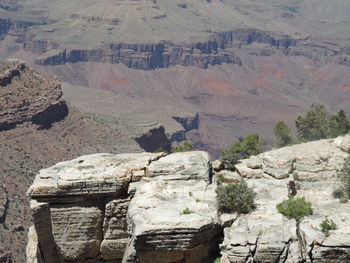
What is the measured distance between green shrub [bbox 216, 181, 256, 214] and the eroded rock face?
1.24ft

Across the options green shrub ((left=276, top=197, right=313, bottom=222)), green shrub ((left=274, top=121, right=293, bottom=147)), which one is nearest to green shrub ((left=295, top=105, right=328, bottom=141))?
green shrub ((left=274, top=121, right=293, bottom=147))

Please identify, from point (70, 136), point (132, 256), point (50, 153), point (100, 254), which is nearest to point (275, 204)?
point (132, 256)

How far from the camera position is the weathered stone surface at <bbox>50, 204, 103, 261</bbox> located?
24.4 metres

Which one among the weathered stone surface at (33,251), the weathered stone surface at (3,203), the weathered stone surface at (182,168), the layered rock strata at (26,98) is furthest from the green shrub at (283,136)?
the layered rock strata at (26,98)

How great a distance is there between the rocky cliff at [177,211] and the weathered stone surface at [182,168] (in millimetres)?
43

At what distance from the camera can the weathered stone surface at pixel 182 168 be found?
24.0m

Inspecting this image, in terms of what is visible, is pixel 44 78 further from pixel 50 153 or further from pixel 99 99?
pixel 99 99

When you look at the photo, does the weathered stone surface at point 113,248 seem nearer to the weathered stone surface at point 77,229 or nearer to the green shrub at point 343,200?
the weathered stone surface at point 77,229

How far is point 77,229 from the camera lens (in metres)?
24.8

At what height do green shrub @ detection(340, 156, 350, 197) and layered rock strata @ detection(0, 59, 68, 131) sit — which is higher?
green shrub @ detection(340, 156, 350, 197)

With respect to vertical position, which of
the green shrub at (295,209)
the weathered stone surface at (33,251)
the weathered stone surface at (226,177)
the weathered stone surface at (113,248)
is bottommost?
the weathered stone surface at (33,251)

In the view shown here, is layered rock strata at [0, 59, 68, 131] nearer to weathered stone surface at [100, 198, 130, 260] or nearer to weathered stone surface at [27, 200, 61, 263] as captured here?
weathered stone surface at [27, 200, 61, 263]

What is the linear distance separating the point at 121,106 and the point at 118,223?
160 metres

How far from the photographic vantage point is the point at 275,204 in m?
22.2
